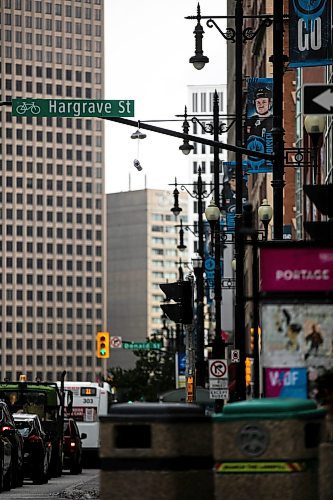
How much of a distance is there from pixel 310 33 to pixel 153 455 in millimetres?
19857

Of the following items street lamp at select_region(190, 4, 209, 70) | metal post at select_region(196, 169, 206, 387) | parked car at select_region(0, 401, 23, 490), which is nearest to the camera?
parked car at select_region(0, 401, 23, 490)

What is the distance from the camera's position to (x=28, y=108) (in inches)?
1148

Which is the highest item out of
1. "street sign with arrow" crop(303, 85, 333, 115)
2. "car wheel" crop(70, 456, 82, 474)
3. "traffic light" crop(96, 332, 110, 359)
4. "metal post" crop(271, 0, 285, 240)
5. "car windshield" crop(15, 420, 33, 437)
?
"metal post" crop(271, 0, 285, 240)

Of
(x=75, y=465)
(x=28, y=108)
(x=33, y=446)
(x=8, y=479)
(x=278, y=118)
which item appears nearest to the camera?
(x=278, y=118)

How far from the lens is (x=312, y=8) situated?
102ft

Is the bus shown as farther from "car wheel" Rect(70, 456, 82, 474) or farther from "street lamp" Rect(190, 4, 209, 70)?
"street lamp" Rect(190, 4, 209, 70)

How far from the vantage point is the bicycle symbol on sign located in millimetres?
29094

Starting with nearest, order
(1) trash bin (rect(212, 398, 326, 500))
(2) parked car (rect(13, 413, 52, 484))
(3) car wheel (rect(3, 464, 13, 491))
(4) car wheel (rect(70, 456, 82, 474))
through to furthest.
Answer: (1) trash bin (rect(212, 398, 326, 500)), (3) car wheel (rect(3, 464, 13, 491)), (2) parked car (rect(13, 413, 52, 484)), (4) car wheel (rect(70, 456, 82, 474))

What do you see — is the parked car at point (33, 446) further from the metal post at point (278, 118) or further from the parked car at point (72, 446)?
the metal post at point (278, 118)

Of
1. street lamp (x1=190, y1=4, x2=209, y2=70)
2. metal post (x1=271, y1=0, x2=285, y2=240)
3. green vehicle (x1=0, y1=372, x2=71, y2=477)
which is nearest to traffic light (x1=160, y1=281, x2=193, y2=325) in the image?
metal post (x1=271, y1=0, x2=285, y2=240)

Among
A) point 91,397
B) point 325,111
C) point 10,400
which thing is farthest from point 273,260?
point 91,397

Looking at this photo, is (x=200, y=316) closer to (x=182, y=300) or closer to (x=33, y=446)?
(x=33, y=446)

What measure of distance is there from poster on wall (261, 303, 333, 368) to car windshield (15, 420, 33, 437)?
23.7 m

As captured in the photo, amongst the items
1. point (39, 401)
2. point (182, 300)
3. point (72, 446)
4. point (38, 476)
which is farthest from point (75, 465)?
point (182, 300)
